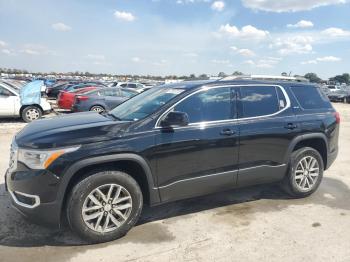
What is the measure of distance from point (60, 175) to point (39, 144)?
390mm

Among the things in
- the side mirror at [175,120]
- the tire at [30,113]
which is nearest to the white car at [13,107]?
the tire at [30,113]

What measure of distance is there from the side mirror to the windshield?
217mm

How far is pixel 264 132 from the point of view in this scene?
4715mm

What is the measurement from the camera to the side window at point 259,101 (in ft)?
15.4

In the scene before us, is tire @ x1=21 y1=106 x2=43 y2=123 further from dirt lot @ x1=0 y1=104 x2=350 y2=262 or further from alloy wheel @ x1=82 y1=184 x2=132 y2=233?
alloy wheel @ x1=82 y1=184 x2=132 y2=233

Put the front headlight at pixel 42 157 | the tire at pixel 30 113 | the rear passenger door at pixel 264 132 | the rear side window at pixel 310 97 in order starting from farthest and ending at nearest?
the tire at pixel 30 113, the rear side window at pixel 310 97, the rear passenger door at pixel 264 132, the front headlight at pixel 42 157

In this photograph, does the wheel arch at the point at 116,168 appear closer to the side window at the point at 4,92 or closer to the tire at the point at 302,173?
the tire at the point at 302,173

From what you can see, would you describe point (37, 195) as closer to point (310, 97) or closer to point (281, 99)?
point (281, 99)

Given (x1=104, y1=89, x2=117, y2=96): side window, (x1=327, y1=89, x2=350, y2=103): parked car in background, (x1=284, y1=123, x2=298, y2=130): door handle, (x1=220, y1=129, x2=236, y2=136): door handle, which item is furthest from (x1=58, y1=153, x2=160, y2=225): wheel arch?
(x1=327, y1=89, x2=350, y2=103): parked car in background

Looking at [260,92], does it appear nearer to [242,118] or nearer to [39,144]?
[242,118]

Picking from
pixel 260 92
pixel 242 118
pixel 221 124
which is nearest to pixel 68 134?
pixel 221 124

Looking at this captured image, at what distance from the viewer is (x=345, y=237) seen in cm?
402

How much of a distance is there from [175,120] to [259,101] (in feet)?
4.89

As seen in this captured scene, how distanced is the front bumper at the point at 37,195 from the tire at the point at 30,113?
10.1 m
